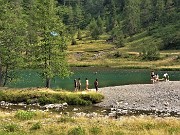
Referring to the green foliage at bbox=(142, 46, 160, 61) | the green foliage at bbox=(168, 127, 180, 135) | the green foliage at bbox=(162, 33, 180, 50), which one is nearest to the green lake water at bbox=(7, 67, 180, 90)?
the green foliage at bbox=(142, 46, 160, 61)

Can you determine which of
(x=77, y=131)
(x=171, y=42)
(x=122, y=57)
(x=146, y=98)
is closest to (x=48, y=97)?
(x=146, y=98)

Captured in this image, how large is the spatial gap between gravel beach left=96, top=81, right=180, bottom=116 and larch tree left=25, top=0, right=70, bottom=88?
30.2 feet

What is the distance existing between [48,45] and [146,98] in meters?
18.2

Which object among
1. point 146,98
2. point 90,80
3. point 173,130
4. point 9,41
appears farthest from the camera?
point 90,80

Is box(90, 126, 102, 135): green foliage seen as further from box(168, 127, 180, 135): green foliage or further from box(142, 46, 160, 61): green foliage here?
box(142, 46, 160, 61): green foliage

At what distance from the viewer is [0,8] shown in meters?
62.8

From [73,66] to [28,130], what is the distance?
5467 inches

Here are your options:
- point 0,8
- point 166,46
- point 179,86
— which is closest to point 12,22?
point 0,8

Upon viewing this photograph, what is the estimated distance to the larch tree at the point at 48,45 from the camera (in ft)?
203

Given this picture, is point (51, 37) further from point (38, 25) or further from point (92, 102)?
point (92, 102)

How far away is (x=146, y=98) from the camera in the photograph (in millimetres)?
57688

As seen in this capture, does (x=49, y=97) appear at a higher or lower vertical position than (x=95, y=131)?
higher

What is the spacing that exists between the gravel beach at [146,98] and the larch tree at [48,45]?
921 centimetres

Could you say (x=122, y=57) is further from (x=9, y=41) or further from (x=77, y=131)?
(x=77, y=131)
